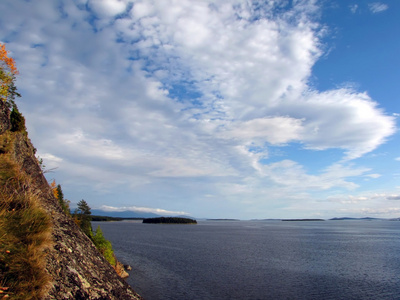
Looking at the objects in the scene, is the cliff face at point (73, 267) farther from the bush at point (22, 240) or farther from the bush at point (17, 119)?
the bush at point (17, 119)

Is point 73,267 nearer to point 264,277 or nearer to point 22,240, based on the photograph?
point 22,240

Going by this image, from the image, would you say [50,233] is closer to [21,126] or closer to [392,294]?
[21,126]

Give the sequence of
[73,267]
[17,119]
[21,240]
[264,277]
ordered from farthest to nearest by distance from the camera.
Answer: [264,277]
[17,119]
[73,267]
[21,240]

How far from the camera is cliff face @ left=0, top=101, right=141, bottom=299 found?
7.64 metres

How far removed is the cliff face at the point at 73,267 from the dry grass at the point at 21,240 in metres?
0.39

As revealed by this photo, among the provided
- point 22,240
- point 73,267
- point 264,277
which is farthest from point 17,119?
point 264,277

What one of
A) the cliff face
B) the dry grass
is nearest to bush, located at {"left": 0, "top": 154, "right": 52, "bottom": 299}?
the dry grass

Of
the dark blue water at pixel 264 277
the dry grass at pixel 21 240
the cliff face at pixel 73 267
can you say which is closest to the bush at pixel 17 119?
the cliff face at pixel 73 267

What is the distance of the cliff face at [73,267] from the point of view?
7.64 metres

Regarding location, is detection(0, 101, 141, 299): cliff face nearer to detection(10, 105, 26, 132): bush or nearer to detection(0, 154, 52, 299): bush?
detection(0, 154, 52, 299): bush

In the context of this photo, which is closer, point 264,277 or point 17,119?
point 17,119

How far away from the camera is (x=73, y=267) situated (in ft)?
27.1

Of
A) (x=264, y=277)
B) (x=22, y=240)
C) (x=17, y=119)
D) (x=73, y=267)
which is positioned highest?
(x=17, y=119)

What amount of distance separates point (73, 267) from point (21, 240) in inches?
65.6
